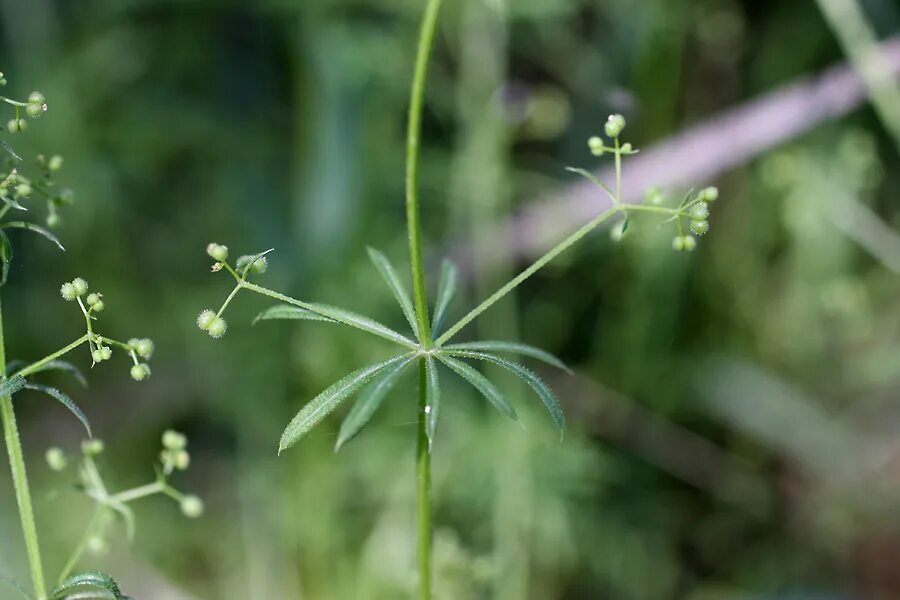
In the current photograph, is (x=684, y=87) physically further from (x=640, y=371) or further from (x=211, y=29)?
(x=211, y=29)

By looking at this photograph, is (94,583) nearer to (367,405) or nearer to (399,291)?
(367,405)

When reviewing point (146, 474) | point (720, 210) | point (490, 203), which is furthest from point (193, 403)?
point (720, 210)

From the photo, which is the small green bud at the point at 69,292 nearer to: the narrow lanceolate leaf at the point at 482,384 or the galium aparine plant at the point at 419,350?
the galium aparine plant at the point at 419,350

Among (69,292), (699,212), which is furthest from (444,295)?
(69,292)

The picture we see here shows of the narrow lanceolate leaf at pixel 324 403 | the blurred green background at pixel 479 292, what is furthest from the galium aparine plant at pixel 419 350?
the blurred green background at pixel 479 292

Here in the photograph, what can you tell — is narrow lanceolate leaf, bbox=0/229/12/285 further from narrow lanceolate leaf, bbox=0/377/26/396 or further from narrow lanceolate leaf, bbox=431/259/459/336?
narrow lanceolate leaf, bbox=431/259/459/336

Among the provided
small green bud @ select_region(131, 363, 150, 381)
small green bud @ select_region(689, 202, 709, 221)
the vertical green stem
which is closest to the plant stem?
small green bud @ select_region(131, 363, 150, 381)
